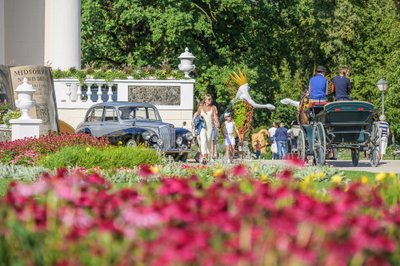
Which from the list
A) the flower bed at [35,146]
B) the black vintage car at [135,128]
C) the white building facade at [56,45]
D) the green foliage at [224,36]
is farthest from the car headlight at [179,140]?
the green foliage at [224,36]

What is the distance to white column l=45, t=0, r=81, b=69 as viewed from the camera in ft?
137

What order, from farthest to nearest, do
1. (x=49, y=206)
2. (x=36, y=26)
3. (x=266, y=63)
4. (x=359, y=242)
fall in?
(x=266, y=63) → (x=36, y=26) → (x=49, y=206) → (x=359, y=242)

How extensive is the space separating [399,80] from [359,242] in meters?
59.8

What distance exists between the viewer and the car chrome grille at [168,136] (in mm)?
30125

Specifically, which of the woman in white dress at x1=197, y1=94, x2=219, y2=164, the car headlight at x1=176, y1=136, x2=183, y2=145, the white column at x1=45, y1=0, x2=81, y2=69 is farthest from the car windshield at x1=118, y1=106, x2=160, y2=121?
the white column at x1=45, y1=0, x2=81, y2=69

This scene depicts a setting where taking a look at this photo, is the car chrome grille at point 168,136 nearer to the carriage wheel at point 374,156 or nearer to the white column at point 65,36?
the carriage wheel at point 374,156

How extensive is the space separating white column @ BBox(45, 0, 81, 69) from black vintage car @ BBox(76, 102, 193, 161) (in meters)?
9.79

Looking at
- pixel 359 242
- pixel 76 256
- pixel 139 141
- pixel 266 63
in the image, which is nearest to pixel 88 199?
pixel 76 256

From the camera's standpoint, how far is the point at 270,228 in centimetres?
686

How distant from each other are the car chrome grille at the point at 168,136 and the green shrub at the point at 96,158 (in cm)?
725

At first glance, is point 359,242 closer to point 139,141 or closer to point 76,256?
point 76,256

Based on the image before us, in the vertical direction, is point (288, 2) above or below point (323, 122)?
above

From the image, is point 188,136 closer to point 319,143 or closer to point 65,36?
point 319,143

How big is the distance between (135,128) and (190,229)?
23694mm
